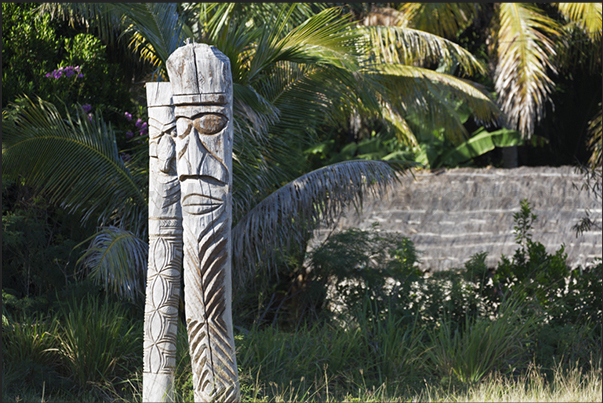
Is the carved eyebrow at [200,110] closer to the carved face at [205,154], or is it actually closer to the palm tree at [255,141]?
the carved face at [205,154]

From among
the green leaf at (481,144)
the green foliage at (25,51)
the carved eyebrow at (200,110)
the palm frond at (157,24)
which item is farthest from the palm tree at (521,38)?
the carved eyebrow at (200,110)

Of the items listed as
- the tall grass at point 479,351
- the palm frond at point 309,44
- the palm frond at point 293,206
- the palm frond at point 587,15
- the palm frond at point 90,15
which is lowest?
the tall grass at point 479,351

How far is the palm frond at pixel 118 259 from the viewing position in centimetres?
464

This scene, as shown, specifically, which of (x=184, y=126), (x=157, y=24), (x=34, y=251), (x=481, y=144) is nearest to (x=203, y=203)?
(x=184, y=126)

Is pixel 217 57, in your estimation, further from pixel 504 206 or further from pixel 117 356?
pixel 504 206

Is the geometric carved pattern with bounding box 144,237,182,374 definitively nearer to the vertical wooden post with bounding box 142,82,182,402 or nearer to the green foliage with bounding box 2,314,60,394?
the vertical wooden post with bounding box 142,82,182,402

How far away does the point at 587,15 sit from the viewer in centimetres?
926

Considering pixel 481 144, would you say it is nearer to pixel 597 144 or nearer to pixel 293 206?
pixel 597 144

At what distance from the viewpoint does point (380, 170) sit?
5.77 metres

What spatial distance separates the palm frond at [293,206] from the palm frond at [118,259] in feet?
3.24

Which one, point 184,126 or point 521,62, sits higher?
point 521,62

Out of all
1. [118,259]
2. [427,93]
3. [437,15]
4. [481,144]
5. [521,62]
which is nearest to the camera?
[118,259]

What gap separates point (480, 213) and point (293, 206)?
5.12 meters

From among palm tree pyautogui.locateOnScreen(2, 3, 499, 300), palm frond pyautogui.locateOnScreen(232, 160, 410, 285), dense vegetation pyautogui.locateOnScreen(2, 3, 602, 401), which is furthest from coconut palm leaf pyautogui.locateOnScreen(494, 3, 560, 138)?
palm frond pyautogui.locateOnScreen(232, 160, 410, 285)
